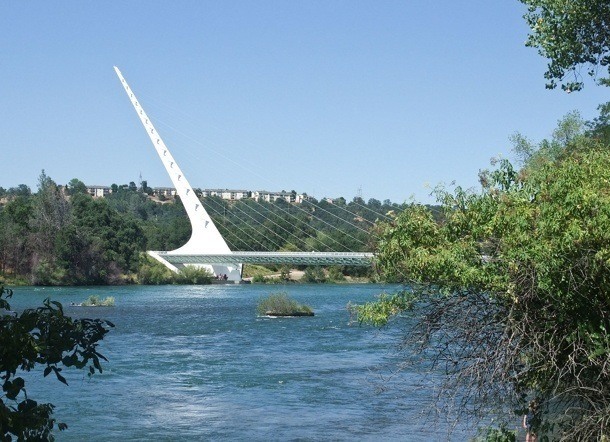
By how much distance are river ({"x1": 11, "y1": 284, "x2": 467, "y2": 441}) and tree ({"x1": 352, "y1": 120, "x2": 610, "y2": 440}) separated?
964 millimetres

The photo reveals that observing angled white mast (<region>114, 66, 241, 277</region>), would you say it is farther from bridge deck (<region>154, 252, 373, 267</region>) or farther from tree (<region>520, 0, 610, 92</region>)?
tree (<region>520, 0, 610, 92</region>)

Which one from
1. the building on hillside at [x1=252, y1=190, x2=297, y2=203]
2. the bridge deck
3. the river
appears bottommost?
the river

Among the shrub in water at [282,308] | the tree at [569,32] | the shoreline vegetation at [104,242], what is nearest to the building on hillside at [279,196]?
the shoreline vegetation at [104,242]

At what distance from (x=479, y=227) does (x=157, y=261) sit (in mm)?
64793

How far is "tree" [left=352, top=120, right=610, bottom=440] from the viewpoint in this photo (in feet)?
21.4

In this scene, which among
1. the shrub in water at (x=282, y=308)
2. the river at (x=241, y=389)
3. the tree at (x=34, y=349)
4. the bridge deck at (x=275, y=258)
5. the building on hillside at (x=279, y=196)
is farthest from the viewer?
the building on hillside at (x=279, y=196)

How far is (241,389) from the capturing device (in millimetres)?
18156

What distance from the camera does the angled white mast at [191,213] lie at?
69.9 meters

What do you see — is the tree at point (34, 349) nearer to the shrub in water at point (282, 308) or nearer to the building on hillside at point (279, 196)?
the shrub in water at point (282, 308)

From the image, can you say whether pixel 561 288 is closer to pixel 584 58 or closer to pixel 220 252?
pixel 584 58

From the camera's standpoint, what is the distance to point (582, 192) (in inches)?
258

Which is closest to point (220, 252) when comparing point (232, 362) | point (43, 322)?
point (232, 362)

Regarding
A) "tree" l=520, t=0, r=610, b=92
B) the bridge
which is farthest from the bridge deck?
"tree" l=520, t=0, r=610, b=92

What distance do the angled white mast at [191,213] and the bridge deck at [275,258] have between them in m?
0.43
